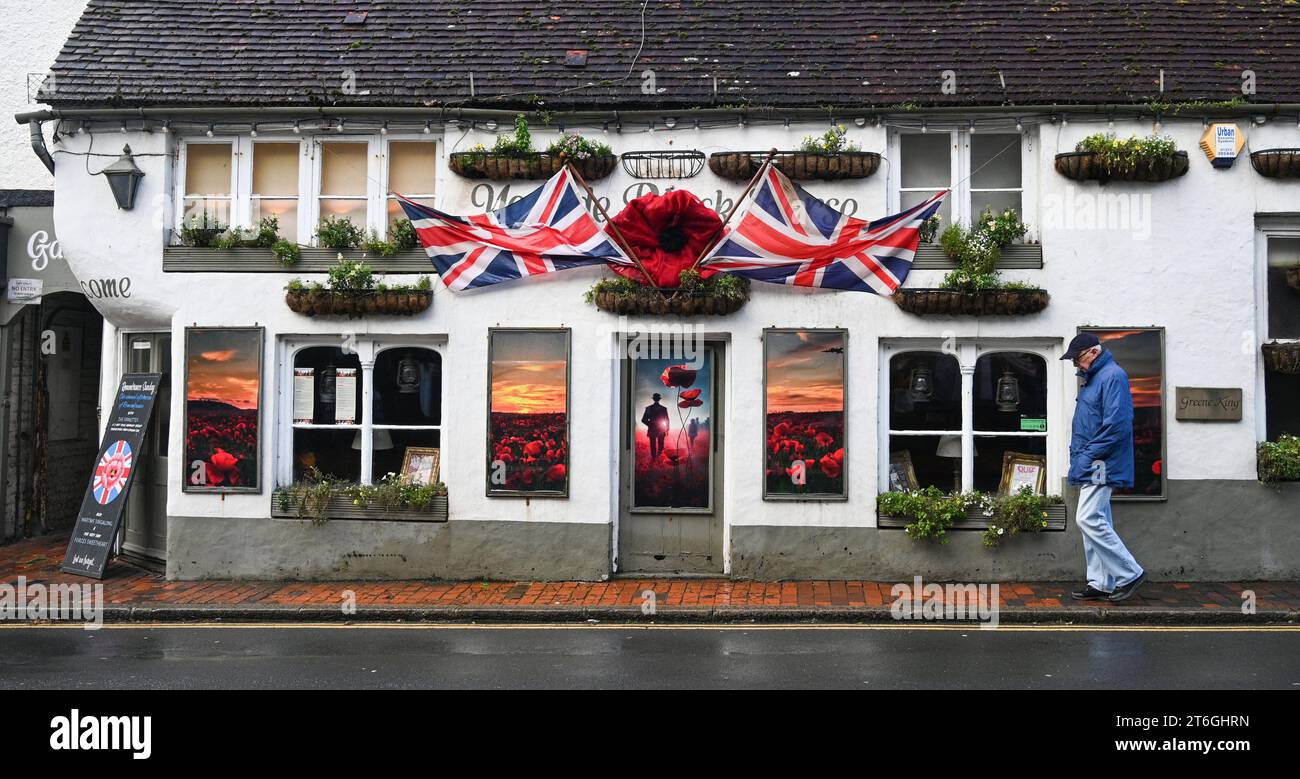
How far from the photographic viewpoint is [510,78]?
11.7m

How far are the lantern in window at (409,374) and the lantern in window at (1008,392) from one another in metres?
5.93

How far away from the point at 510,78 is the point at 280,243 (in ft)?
9.63

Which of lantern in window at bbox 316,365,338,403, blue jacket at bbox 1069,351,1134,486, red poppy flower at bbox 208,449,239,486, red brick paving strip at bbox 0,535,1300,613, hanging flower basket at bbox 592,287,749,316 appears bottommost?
red brick paving strip at bbox 0,535,1300,613

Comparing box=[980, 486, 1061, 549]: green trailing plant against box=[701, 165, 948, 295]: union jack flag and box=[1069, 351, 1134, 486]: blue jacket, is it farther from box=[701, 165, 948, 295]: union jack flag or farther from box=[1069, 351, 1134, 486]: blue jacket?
box=[701, 165, 948, 295]: union jack flag

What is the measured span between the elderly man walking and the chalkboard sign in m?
9.39

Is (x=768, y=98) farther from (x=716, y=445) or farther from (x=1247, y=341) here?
(x=1247, y=341)

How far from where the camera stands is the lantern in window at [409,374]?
38.0 ft

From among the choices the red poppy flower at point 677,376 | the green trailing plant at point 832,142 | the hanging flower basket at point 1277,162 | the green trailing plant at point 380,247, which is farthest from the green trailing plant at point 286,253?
the hanging flower basket at point 1277,162

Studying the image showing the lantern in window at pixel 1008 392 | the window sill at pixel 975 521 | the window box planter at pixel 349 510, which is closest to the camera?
the window sill at pixel 975 521

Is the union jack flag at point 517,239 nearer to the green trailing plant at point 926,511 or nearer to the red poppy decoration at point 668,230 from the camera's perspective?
the red poppy decoration at point 668,230

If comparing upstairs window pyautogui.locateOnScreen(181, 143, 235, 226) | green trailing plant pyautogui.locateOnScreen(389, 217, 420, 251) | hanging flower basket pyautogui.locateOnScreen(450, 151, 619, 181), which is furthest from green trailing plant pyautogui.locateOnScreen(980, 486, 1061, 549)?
upstairs window pyautogui.locateOnScreen(181, 143, 235, 226)

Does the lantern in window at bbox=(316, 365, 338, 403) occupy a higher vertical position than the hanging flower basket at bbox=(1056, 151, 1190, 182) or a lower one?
lower

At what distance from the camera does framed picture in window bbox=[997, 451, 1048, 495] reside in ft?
36.3

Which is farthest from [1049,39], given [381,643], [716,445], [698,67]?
[381,643]
